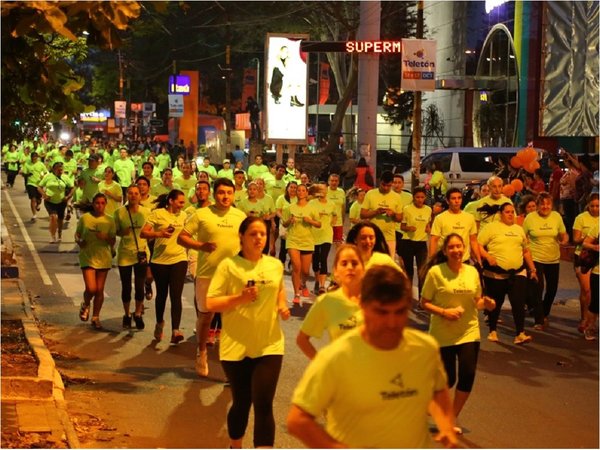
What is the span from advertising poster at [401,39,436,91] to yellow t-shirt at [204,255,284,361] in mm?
18289

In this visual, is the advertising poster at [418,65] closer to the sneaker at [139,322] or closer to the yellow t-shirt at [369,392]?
the sneaker at [139,322]

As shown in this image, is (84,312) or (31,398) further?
(84,312)

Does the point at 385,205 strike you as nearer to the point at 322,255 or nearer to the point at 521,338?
the point at 322,255

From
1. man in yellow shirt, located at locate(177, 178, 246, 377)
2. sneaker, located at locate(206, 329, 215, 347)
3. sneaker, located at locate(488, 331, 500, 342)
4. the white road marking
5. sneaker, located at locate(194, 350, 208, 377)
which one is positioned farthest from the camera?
the white road marking

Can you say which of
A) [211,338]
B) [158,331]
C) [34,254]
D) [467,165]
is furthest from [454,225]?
[467,165]

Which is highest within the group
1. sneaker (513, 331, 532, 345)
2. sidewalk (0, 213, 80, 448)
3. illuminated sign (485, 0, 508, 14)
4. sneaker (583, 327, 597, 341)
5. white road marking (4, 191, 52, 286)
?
illuminated sign (485, 0, 508, 14)

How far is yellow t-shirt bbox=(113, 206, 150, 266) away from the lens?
13.8 m

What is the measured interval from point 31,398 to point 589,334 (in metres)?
7.35

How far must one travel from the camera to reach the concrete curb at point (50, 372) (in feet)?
28.5

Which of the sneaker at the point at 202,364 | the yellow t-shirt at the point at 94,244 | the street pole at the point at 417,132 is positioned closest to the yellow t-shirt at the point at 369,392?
the sneaker at the point at 202,364

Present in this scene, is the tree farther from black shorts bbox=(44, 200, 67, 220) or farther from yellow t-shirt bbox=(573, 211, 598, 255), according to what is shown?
black shorts bbox=(44, 200, 67, 220)

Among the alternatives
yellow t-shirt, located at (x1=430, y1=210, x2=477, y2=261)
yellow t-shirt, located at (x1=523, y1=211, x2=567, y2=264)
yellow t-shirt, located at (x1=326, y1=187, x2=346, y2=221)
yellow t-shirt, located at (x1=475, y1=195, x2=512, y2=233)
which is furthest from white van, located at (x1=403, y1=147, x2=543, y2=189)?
yellow t-shirt, located at (x1=430, y1=210, x2=477, y2=261)

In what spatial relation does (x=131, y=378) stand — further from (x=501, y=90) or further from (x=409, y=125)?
(x=409, y=125)

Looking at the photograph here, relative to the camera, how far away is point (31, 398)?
9.58 metres
